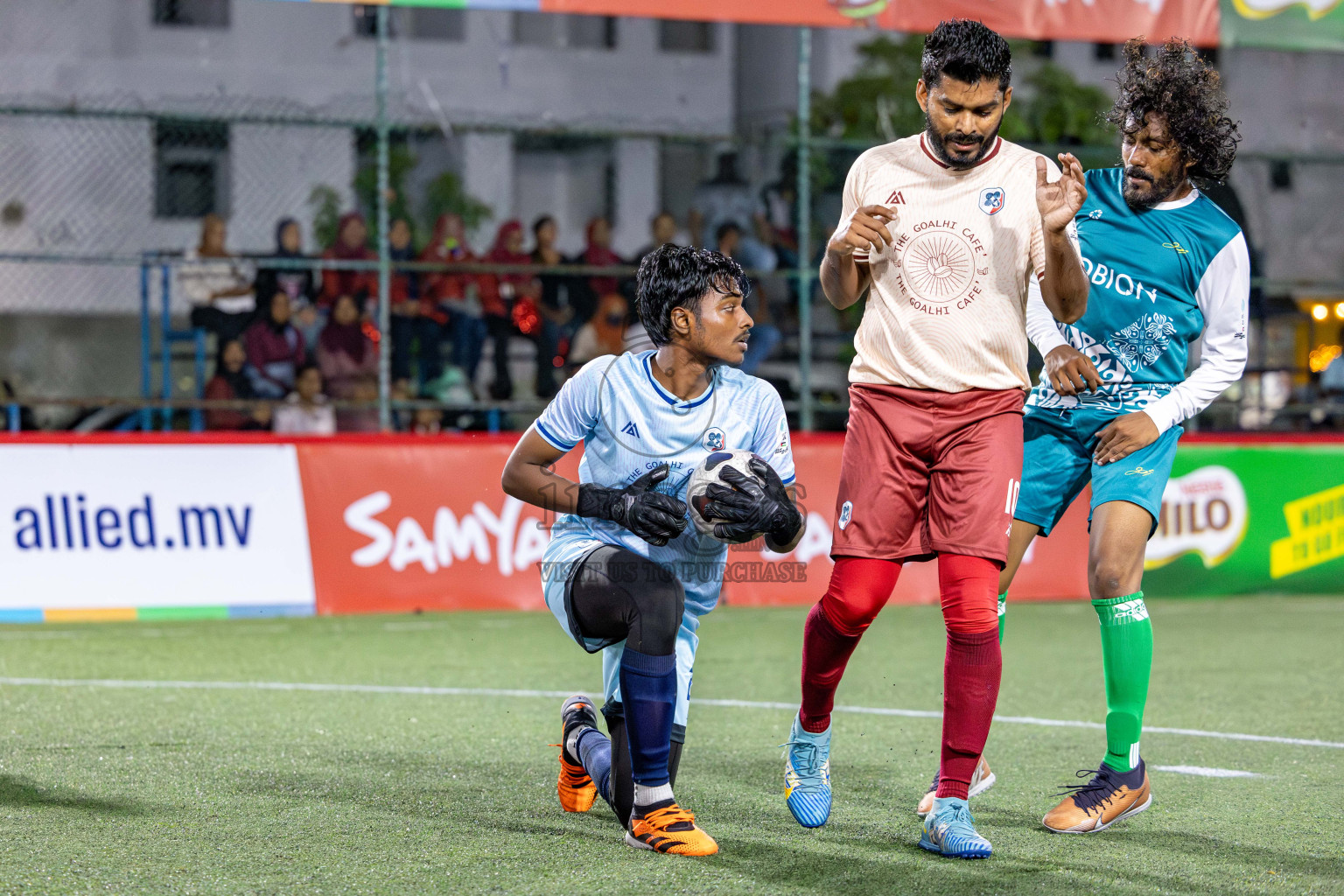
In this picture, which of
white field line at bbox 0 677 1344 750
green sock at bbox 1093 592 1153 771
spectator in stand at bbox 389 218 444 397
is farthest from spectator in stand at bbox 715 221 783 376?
green sock at bbox 1093 592 1153 771

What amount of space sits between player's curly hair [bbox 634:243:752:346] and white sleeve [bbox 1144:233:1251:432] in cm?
133

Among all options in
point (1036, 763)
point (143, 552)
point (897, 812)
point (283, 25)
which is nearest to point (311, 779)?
point (897, 812)

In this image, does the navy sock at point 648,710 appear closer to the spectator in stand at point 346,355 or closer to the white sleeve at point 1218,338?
the white sleeve at point 1218,338

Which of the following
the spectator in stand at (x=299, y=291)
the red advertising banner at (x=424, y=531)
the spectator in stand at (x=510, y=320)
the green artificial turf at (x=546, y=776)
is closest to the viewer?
the green artificial turf at (x=546, y=776)

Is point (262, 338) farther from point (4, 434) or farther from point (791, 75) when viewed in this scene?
point (791, 75)

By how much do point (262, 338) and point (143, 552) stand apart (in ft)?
10.5

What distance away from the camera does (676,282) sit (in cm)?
442

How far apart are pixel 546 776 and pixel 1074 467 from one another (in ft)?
6.29

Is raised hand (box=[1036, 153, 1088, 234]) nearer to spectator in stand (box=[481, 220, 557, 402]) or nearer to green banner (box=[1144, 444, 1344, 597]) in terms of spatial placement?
green banner (box=[1144, 444, 1344, 597])

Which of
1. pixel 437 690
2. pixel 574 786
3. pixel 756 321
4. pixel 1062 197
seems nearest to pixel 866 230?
pixel 1062 197

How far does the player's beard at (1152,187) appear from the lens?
486 cm

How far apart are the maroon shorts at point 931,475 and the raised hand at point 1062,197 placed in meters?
0.50

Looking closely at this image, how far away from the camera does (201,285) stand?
12.6 m

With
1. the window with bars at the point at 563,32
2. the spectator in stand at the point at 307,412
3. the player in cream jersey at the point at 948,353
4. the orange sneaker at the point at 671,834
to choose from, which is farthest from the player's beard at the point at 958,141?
the window with bars at the point at 563,32
